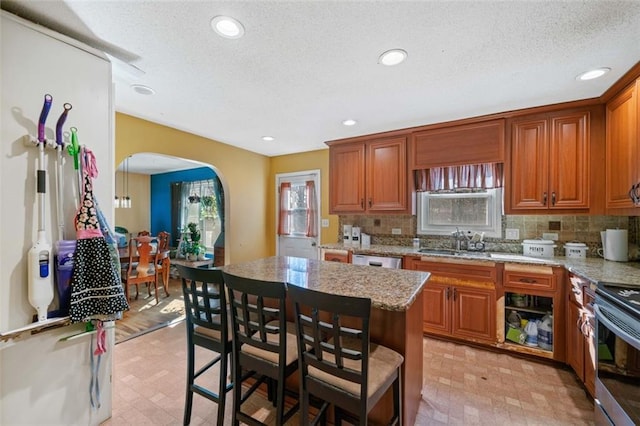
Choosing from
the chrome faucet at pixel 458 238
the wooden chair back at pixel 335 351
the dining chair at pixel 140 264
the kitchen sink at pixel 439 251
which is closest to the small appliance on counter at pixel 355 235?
the kitchen sink at pixel 439 251

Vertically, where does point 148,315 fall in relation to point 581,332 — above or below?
below

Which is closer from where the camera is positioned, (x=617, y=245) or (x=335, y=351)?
(x=335, y=351)

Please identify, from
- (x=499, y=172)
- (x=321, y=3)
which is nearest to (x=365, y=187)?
(x=499, y=172)

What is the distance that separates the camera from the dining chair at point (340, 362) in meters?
1.11

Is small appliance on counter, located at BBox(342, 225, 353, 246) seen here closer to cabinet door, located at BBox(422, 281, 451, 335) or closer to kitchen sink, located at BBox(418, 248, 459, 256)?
kitchen sink, located at BBox(418, 248, 459, 256)

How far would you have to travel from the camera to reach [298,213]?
477cm

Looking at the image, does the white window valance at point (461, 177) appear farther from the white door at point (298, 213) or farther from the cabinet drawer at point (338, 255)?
the white door at point (298, 213)

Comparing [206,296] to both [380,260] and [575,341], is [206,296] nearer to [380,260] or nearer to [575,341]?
[380,260]

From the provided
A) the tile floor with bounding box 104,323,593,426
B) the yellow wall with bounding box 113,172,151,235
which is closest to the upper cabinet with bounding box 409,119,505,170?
the tile floor with bounding box 104,323,593,426

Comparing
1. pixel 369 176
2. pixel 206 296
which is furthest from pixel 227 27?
pixel 369 176

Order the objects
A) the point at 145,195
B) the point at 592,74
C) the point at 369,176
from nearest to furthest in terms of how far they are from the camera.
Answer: the point at 592,74 → the point at 369,176 → the point at 145,195

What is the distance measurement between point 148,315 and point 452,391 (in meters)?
3.71

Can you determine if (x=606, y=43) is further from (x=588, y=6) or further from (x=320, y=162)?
(x=320, y=162)

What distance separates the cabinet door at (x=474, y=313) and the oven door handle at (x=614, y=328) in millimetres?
986
